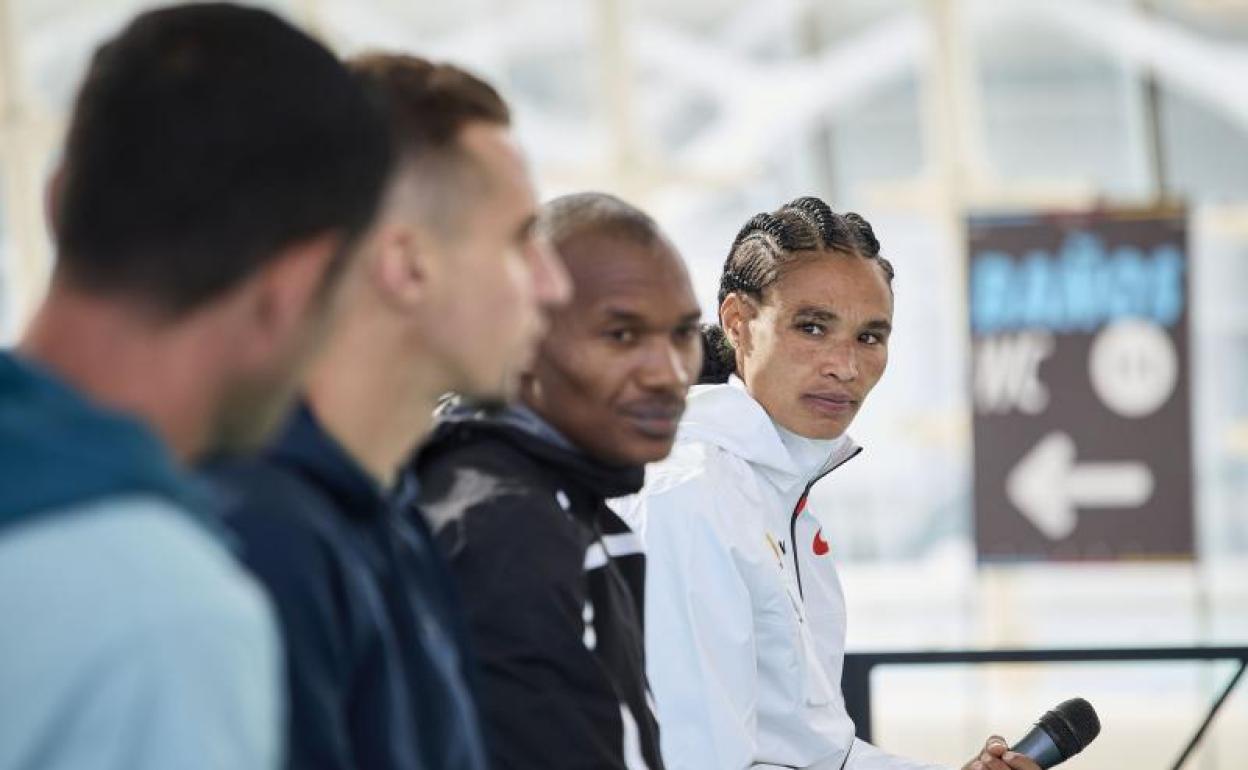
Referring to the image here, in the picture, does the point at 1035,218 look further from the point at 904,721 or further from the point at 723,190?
the point at 904,721

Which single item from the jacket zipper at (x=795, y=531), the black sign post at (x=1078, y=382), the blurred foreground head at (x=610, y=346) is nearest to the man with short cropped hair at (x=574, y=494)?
the blurred foreground head at (x=610, y=346)

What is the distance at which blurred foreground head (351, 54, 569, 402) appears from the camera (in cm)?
108

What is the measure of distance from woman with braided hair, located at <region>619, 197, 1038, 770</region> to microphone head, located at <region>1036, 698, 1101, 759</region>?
5 centimetres

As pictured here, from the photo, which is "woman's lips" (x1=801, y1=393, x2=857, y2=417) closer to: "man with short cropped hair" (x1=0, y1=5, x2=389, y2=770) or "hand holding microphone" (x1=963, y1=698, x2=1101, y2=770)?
"hand holding microphone" (x1=963, y1=698, x2=1101, y2=770)

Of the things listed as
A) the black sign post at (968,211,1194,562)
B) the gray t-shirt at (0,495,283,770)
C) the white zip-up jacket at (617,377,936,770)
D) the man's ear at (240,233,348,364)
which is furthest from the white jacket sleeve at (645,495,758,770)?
the black sign post at (968,211,1194,562)

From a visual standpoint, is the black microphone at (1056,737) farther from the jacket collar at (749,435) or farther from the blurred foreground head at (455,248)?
the blurred foreground head at (455,248)

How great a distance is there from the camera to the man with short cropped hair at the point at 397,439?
93cm

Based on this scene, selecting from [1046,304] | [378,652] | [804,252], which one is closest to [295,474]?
[378,652]

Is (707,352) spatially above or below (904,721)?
above

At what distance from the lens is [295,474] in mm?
1016

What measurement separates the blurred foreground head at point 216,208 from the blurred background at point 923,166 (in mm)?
5670

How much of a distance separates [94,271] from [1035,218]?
533 cm

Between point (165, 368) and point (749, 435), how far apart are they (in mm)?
1454

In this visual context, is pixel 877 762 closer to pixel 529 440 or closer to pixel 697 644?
pixel 697 644
